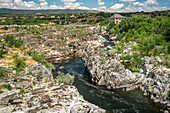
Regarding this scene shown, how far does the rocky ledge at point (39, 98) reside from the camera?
62.7 feet

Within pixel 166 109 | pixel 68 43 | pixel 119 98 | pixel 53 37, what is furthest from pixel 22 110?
pixel 53 37

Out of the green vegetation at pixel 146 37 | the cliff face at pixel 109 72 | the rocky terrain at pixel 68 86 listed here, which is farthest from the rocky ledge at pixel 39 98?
the green vegetation at pixel 146 37

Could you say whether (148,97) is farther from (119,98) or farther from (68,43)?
(68,43)

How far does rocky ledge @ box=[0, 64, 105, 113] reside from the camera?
19111 millimetres

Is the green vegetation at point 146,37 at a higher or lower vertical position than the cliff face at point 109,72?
higher

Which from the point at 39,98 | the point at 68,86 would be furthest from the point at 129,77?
the point at 39,98

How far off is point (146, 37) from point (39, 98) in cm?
7056

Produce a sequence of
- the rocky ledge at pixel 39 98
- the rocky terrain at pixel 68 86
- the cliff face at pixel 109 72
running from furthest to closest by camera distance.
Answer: the cliff face at pixel 109 72 < the rocky terrain at pixel 68 86 < the rocky ledge at pixel 39 98

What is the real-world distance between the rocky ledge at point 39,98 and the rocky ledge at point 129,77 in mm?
15477

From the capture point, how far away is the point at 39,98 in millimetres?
22141

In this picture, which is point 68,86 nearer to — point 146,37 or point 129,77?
point 129,77

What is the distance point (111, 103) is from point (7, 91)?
2116 centimetres

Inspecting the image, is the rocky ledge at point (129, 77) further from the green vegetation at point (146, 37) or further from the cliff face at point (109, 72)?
the green vegetation at point (146, 37)

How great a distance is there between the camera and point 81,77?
45188mm
